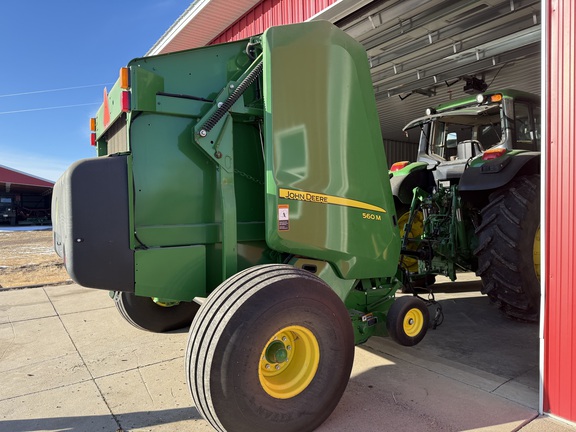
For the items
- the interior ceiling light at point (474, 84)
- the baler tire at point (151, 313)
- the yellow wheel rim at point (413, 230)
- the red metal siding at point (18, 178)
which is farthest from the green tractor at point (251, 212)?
the red metal siding at point (18, 178)

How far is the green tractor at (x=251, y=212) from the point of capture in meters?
2.24

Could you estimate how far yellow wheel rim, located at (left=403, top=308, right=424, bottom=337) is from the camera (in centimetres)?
326

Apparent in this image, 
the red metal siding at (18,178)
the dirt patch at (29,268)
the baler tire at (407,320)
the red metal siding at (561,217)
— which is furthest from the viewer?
the red metal siding at (18,178)

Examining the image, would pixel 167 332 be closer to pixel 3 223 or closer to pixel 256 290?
pixel 256 290

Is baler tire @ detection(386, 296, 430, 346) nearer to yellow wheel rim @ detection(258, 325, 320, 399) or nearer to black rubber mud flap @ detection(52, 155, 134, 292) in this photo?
yellow wheel rim @ detection(258, 325, 320, 399)

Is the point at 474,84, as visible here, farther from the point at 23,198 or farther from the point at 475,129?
the point at 23,198

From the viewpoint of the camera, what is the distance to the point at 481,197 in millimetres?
4438

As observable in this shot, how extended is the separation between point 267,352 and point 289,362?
6.9 inches

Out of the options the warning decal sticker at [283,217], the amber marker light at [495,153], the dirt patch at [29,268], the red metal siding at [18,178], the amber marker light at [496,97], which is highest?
the red metal siding at [18,178]

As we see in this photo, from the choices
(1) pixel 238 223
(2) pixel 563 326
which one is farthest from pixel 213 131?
(2) pixel 563 326

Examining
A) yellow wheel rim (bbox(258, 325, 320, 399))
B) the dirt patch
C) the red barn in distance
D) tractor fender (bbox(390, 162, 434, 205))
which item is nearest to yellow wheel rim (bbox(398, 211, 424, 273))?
tractor fender (bbox(390, 162, 434, 205))

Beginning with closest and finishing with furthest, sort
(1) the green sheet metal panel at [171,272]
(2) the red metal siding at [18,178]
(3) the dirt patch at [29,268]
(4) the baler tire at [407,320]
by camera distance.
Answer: (1) the green sheet metal panel at [171,272] < (4) the baler tire at [407,320] < (3) the dirt patch at [29,268] < (2) the red metal siding at [18,178]

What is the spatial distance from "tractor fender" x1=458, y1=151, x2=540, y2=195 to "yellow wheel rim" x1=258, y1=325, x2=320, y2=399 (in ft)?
8.66

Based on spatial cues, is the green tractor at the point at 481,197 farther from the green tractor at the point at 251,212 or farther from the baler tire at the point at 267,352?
the baler tire at the point at 267,352
